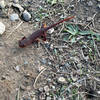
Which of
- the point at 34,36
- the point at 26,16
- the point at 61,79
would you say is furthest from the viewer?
the point at 26,16

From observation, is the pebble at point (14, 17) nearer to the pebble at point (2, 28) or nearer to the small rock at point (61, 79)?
the pebble at point (2, 28)

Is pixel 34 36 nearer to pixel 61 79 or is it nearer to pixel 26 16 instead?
pixel 26 16

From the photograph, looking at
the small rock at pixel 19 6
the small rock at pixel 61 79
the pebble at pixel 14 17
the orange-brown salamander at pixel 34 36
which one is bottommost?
the small rock at pixel 61 79

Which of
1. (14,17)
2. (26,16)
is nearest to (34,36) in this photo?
(26,16)

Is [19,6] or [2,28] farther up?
[19,6]

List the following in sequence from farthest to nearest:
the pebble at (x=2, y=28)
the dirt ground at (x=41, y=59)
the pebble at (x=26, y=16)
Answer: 1. the pebble at (x=26, y=16)
2. the pebble at (x=2, y=28)
3. the dirt ground at (x=41, y=59)

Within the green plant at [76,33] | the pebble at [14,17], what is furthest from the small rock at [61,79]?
the pebble at [14,17]

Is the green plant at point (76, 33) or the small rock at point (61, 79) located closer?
the small rock at point (61, 79)

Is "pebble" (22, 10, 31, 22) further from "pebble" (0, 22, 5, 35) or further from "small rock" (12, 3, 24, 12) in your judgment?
"pebble" (0, 22, 5, 35)

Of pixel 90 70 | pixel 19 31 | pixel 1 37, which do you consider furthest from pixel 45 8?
pixel 90 70

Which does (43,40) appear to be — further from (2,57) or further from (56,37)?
(2,57)
